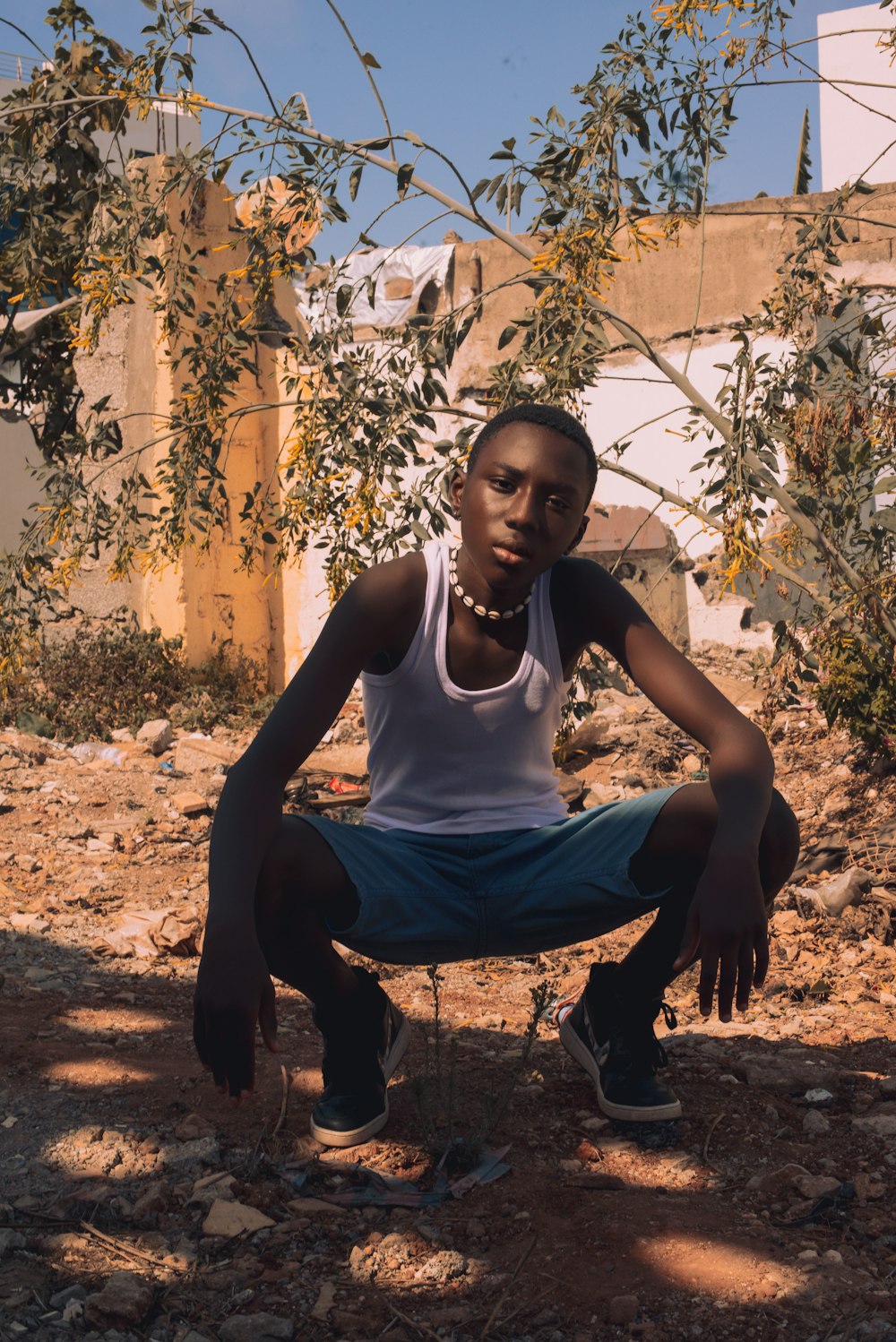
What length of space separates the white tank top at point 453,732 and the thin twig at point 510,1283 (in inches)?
28.0

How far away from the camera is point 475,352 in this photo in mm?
9180

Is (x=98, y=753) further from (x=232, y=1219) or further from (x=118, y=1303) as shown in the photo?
(x=118, y=1303)

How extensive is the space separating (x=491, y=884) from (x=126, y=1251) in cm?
84

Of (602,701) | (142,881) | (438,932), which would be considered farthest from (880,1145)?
(602,701)

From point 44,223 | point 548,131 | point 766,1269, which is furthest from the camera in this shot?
point 44,223

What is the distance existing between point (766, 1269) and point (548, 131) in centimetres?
310

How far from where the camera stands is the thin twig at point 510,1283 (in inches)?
65.6

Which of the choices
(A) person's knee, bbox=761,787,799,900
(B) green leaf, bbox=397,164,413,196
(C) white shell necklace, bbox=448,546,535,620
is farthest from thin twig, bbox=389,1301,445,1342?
(B) green leaf, bbox=397,164,413,196

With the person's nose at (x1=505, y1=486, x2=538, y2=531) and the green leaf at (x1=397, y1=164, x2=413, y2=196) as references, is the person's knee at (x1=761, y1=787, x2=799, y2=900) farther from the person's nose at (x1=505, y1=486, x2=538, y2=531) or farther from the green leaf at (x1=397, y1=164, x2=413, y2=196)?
the green leaf at (x1=397, y1=164, x2=413, y2=196)

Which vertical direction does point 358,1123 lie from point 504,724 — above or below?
below

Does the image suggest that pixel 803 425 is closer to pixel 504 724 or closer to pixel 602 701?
pixel 504 724

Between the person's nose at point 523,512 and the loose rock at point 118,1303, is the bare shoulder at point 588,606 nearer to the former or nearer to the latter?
the person's nose at point 523,512

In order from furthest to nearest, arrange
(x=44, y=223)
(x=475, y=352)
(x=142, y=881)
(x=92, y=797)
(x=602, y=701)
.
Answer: (x=475, y=352), (x=602, y=701), (x=92, y=797), (x=142, y=881), (x=44, y=223)

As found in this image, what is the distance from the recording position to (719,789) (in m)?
2.06
